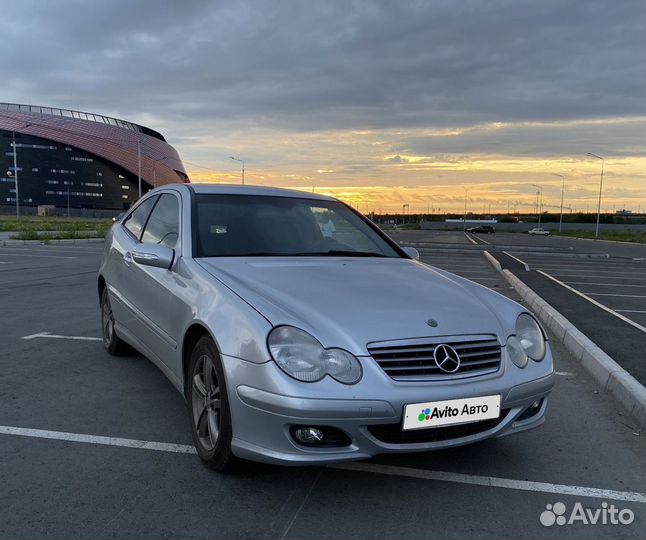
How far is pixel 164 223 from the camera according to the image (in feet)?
13.5

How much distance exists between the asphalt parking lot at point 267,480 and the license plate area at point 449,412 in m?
0.45

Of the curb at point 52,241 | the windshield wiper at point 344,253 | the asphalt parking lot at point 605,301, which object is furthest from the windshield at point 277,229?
the curb at point 52,241

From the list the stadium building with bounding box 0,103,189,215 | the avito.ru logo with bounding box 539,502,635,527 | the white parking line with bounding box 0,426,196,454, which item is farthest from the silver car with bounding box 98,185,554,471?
the stadium building with bounding box 0,103,189,215

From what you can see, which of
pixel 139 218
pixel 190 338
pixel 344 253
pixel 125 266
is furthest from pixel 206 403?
pixel 139 218

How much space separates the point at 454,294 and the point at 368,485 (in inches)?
46.0

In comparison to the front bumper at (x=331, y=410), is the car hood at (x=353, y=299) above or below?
above

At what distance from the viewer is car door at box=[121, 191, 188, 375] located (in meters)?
3.31

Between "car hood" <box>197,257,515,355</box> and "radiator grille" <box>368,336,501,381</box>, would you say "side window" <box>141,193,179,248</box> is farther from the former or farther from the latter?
"radiator grille" <box>368,336,501,381</box>

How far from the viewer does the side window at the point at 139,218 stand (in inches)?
182

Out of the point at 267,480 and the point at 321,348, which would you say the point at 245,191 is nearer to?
the point at 321,348

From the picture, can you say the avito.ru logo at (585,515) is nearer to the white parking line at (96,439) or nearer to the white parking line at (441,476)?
the white parking line at (441,476)

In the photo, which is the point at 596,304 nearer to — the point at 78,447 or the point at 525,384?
the point at 525,384

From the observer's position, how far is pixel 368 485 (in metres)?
2.81

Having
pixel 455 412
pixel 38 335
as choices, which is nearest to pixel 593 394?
pixel 455 412
